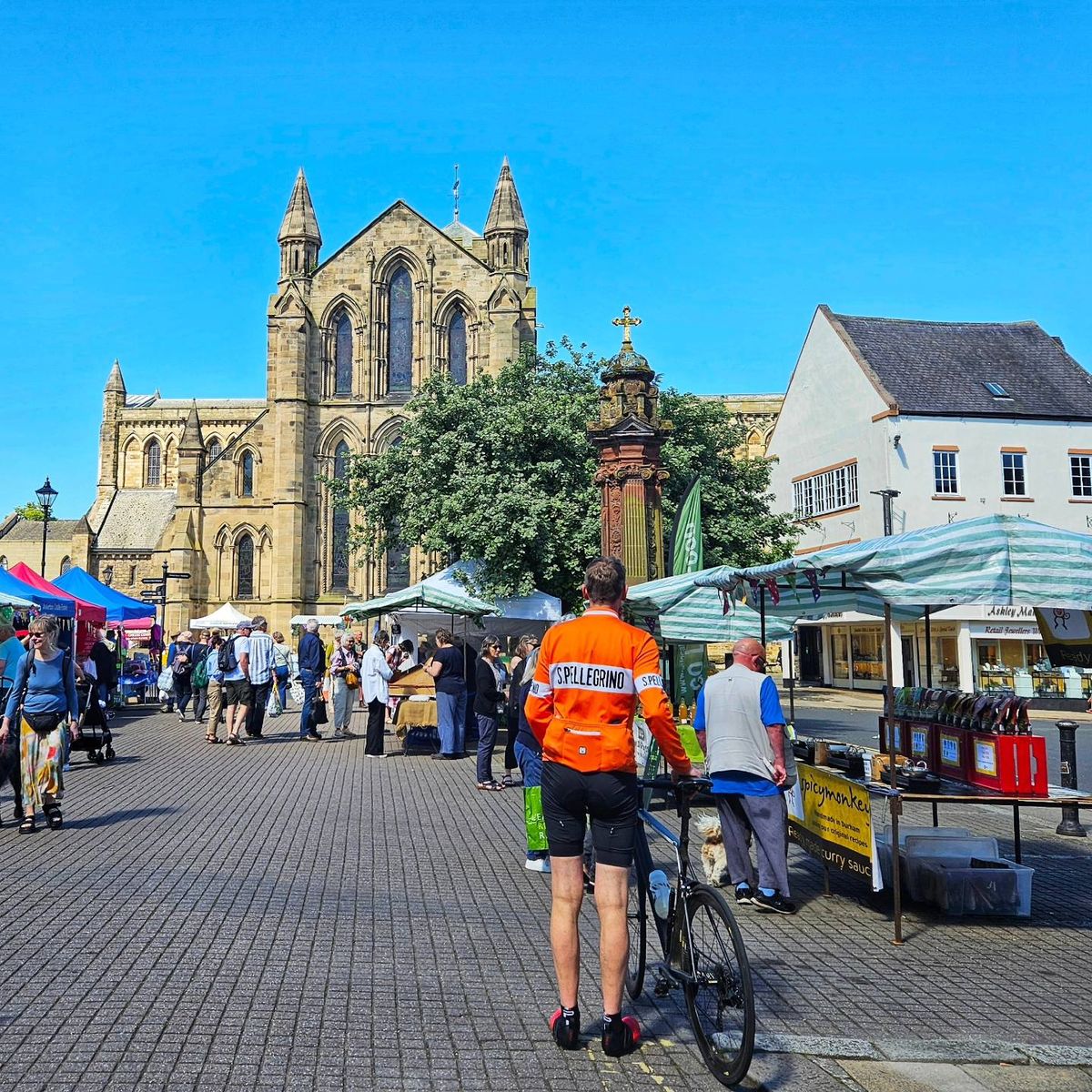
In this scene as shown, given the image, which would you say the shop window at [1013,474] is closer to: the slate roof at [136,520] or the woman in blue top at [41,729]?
the woman in blue top at [41,729]

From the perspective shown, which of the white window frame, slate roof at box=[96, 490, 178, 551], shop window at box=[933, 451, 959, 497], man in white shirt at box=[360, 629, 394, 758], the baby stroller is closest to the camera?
the baby stroller

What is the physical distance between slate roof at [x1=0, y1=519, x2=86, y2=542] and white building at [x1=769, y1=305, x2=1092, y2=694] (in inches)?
2641

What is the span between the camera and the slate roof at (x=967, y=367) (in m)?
33.3

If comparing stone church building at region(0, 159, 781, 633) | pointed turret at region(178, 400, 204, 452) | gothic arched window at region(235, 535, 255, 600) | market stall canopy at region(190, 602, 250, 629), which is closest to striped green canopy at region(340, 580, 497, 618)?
market stall canopy at region(190, 602, 250, 629)

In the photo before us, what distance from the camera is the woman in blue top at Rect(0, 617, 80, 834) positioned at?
385 inches

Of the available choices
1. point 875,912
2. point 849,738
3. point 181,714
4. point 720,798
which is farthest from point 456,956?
point 181,714

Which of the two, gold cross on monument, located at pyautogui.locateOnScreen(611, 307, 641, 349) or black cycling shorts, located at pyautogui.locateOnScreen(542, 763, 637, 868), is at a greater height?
gold cross on monument, located at pyautogui.locateOnScreen(611, 307, 641, 349)

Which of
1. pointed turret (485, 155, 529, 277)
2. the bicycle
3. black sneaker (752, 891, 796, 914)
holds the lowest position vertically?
black sneaker (752, 891, 796, 914)

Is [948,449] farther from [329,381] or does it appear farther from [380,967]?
[380,967]

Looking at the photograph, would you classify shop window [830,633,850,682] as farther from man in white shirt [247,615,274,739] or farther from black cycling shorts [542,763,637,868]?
black cycling shorts [542,763,637,868]

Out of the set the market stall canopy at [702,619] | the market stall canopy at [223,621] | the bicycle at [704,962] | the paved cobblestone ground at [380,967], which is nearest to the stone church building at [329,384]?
the market stall canopy at [223,621]

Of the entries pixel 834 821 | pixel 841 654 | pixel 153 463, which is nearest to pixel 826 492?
pixel 841 654

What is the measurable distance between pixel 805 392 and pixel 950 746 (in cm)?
3270

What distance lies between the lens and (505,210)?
4859cm
